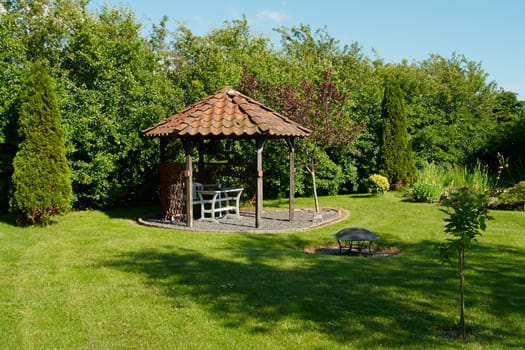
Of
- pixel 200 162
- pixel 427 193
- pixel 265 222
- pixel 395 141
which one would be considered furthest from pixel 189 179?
pixel 395 141

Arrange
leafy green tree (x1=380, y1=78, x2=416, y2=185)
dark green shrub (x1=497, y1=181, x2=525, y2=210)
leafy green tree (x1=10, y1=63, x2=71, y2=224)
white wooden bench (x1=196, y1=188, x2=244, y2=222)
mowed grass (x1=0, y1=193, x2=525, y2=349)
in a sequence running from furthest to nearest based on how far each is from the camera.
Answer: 1. leafy green tree (x1=380, y1=78, x2=416, y2=185)
2. dark green shrub (x1=497, y1=181, x2=525, y2=210)
3. white wooden bench (x1=196, y1=188, x2=244, y2=222)
4. leafy green tree (x1=10, y1=63, x2=71, y2=224)
5. mowed grass (x1=0, y1=193, x2=525, y2=349)

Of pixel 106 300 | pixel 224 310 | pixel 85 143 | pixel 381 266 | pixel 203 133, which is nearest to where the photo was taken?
pixel 224 310

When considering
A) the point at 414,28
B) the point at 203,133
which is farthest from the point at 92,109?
the point at 414,28

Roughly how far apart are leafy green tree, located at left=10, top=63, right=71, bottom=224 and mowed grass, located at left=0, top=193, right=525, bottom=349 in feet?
2.55

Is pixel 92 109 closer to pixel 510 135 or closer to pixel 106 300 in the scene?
pixel 106 300

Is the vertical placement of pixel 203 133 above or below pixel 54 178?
above

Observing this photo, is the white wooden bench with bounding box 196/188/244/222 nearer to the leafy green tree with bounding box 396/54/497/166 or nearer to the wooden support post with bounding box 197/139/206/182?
the wooden support post with bounding box 197/139/206/182

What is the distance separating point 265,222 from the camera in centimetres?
1205

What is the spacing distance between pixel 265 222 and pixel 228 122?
252 cm

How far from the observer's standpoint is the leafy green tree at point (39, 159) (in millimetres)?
A: 10906

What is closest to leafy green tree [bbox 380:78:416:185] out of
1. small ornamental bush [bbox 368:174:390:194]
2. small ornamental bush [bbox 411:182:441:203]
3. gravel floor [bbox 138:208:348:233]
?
small ornamental bush [bbox 368:174:390:194]

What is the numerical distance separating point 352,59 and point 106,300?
31255 mm

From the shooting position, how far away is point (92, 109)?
13.2m

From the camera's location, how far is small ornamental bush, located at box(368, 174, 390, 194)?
1611cm
